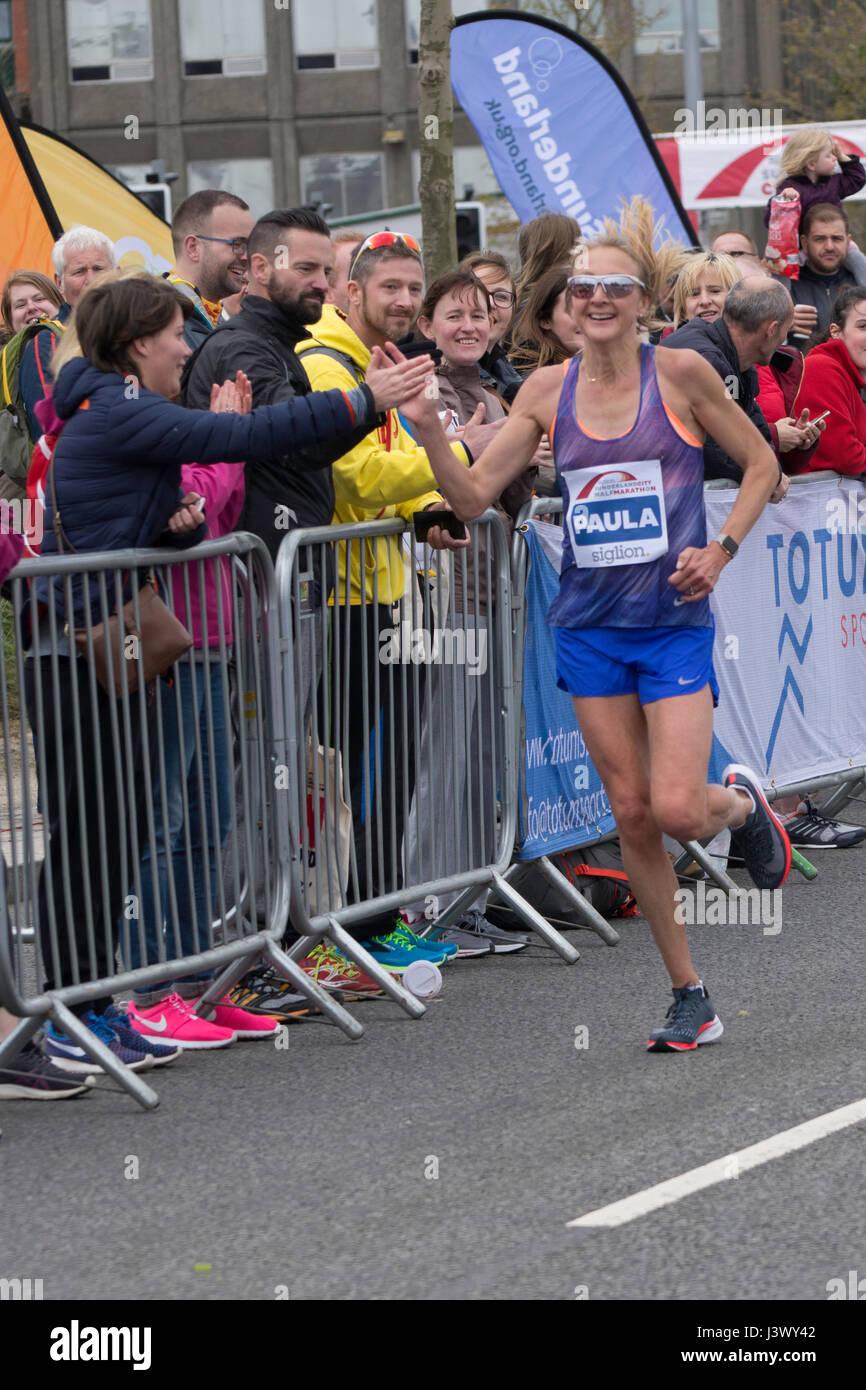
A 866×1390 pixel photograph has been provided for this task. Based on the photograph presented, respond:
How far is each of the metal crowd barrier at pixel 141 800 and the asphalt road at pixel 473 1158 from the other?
1.11ft

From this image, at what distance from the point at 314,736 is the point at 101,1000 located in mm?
1085

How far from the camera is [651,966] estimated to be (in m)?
7.01

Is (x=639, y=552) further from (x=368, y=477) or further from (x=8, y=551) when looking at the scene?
(x=8, y=551)

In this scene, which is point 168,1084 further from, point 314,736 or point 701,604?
point 701,604

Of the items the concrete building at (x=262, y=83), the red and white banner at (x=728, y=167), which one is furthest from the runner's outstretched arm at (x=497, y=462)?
the concrete building at (x=262, y=83)

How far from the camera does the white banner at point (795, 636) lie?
27.9 feet

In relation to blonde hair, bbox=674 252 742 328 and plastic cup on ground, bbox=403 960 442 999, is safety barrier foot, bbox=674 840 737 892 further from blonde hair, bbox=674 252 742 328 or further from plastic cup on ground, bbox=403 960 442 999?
blonde hair, bbox=674 252 742 328

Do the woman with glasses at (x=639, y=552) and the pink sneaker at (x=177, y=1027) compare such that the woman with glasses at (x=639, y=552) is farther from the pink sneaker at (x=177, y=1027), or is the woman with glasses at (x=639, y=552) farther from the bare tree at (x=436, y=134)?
the bare tree at (x=436, y=134)

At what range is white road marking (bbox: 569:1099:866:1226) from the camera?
448cm

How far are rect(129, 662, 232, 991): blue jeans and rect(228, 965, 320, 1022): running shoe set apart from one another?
45 centimetres

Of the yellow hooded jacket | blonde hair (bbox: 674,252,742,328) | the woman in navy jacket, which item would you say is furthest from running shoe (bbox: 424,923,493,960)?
blonde hair (bbox: 674,252,742,328)

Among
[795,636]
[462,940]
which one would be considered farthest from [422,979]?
[795,636]
